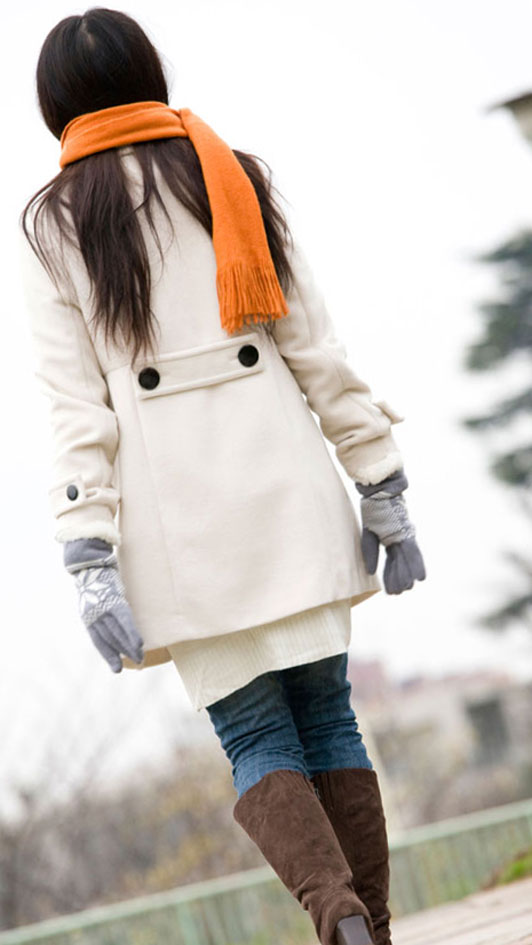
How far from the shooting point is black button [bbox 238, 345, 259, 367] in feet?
5.92

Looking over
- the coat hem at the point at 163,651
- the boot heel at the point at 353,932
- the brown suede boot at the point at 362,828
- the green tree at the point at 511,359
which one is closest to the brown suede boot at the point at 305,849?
the boot heel at the point at 353,932

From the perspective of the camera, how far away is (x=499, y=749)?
21672mm

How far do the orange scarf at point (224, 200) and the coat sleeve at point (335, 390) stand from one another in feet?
0.18

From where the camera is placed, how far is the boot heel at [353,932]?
4.97 feet

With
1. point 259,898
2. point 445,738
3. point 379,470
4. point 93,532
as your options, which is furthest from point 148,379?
point 445,738

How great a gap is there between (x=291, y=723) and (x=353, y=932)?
1.07ft

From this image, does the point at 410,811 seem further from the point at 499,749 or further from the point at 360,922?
the point at 360,922

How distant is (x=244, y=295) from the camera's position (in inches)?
69.2

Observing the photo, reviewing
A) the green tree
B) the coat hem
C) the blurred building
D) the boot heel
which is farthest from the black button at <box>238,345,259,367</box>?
the green tree

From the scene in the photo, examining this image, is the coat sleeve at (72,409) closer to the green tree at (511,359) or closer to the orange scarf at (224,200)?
the orange scarf at (224,200)

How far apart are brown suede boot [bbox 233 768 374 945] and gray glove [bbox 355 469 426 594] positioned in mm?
319

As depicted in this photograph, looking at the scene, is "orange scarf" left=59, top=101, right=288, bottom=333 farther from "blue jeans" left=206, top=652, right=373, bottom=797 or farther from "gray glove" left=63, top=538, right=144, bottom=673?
"blue jeans" left=206, top=652, right=373, bottom=797

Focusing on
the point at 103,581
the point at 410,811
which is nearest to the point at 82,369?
the point at 103,581

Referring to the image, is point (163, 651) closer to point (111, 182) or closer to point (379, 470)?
point (379, 470)
